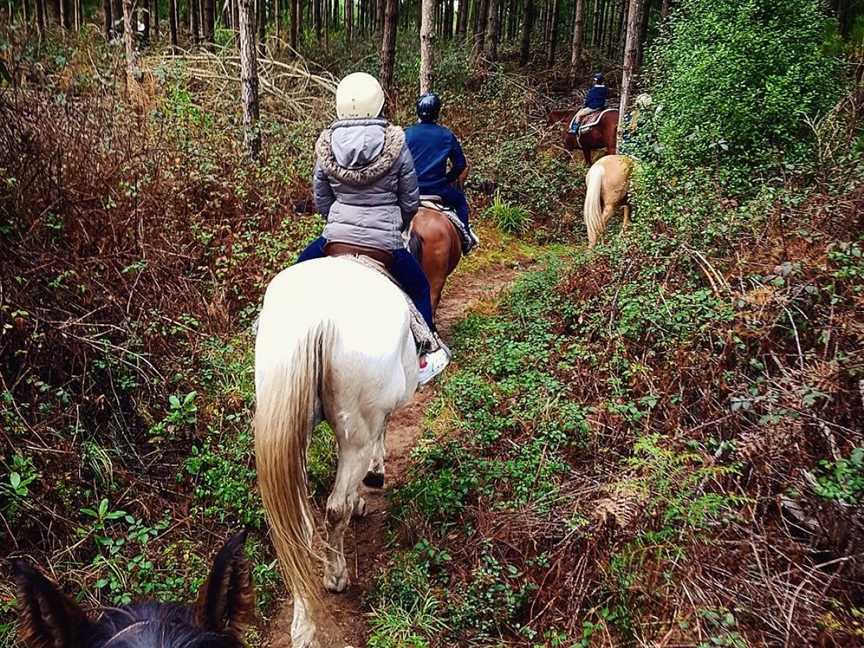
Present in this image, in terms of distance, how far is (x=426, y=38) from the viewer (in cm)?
927

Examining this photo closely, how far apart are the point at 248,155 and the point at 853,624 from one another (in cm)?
804

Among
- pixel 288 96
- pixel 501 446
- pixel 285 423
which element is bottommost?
pixel 501 446

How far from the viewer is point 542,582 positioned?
126 inches

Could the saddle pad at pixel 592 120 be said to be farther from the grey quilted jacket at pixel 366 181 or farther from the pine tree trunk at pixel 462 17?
the pine tree trunk at pixel 462 17

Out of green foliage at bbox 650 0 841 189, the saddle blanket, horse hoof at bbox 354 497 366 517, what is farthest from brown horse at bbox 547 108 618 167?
horse hoof at bbox 354 497 366 517

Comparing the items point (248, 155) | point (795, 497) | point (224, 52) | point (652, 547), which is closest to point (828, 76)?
point (795, 497)

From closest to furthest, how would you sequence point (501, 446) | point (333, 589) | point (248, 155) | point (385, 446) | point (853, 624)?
1. point (853, 624)
2. point (333, 589)
3. point (501, 446)
4. point (385, 446)
5. point (248, 155)

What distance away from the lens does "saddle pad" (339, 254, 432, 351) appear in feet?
12.6

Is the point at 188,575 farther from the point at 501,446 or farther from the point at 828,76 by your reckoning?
the point at 828,76

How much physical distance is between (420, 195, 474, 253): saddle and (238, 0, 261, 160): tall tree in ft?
11.2

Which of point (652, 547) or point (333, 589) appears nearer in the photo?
point (652, 547)

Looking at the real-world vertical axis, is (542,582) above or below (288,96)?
below

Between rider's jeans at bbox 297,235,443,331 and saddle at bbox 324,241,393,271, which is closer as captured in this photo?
saddle at bbox 324,241,393,271

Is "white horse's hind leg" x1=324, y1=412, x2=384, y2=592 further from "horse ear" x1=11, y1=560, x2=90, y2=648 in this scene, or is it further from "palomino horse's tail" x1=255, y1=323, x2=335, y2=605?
"horse ear" x1=11, y1=560, x2=90, y2=648
